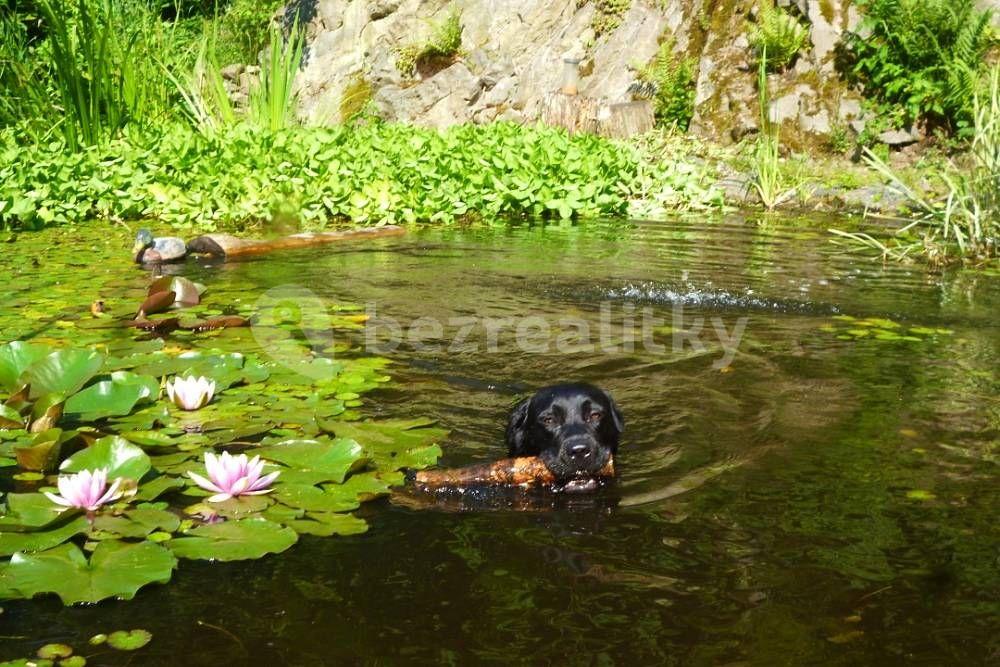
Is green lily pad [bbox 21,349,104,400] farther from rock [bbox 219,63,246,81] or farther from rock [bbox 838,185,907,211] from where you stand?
rock [bbox 219,63,246,81]

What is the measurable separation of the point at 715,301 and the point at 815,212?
574 cm

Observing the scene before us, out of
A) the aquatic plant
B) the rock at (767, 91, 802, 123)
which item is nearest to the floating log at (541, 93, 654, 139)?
the rock at (767, 91, 802, 123)

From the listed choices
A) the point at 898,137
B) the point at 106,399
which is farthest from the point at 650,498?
the point at 898,137

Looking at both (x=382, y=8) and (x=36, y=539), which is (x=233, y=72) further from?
(x=36, y=539)

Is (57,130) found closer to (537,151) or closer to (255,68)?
(537,151)

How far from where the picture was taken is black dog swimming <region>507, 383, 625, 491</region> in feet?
12.1

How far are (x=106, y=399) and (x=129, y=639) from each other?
1764 mm

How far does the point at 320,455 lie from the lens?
3648 millimetres

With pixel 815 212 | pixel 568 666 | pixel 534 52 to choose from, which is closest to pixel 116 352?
pixel 568 666

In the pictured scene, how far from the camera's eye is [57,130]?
1151 centimetres

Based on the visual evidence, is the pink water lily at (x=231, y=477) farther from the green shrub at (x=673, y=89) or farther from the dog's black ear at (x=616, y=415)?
the green shrub at (x=673, y=89)

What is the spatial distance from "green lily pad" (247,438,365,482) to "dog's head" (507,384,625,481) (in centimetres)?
70

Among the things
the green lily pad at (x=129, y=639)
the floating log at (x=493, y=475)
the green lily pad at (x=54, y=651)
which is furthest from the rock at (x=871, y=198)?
the green lily pad at (x=54, y=651)

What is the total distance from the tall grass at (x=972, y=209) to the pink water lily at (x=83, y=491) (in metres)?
6.29
